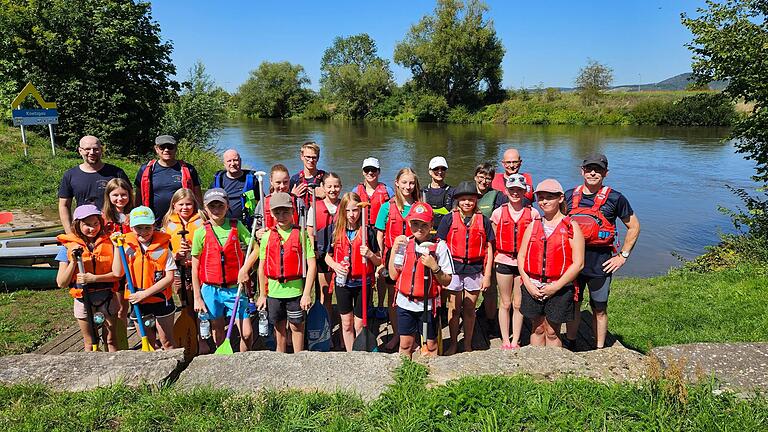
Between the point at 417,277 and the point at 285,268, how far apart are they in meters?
1.18

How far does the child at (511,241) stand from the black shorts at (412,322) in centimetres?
81

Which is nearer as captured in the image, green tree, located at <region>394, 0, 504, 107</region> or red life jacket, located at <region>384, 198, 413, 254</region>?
red life jacket, located at <region>384, 198, 413, 254</region>

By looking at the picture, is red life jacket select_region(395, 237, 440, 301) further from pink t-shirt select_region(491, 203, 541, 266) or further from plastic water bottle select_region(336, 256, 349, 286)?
pink t-shirt select_region(491, 203, 541, 266)

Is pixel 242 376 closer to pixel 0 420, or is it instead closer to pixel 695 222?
pixel 0 420

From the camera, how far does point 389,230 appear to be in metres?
5.01

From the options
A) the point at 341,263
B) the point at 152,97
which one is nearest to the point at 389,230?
the point at 341,263

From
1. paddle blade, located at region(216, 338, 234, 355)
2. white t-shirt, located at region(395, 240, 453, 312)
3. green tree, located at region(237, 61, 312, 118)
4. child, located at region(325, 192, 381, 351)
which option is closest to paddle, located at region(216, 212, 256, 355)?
paddle blade, located at region(216, 338, 234, 355)

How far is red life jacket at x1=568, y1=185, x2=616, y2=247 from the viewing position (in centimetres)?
439

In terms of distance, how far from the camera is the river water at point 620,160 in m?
14.6

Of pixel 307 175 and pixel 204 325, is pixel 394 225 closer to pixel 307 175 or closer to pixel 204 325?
pixel 307 175

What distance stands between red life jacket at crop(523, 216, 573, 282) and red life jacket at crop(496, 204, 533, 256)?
40cm

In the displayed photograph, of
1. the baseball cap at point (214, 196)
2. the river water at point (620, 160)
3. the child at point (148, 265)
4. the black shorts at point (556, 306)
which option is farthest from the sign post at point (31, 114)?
the black shorts at point (556, 306)

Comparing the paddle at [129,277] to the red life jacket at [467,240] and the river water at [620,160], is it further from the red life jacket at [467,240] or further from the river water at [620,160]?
the river water at [620,160]

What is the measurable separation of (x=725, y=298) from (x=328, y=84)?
6907cm
